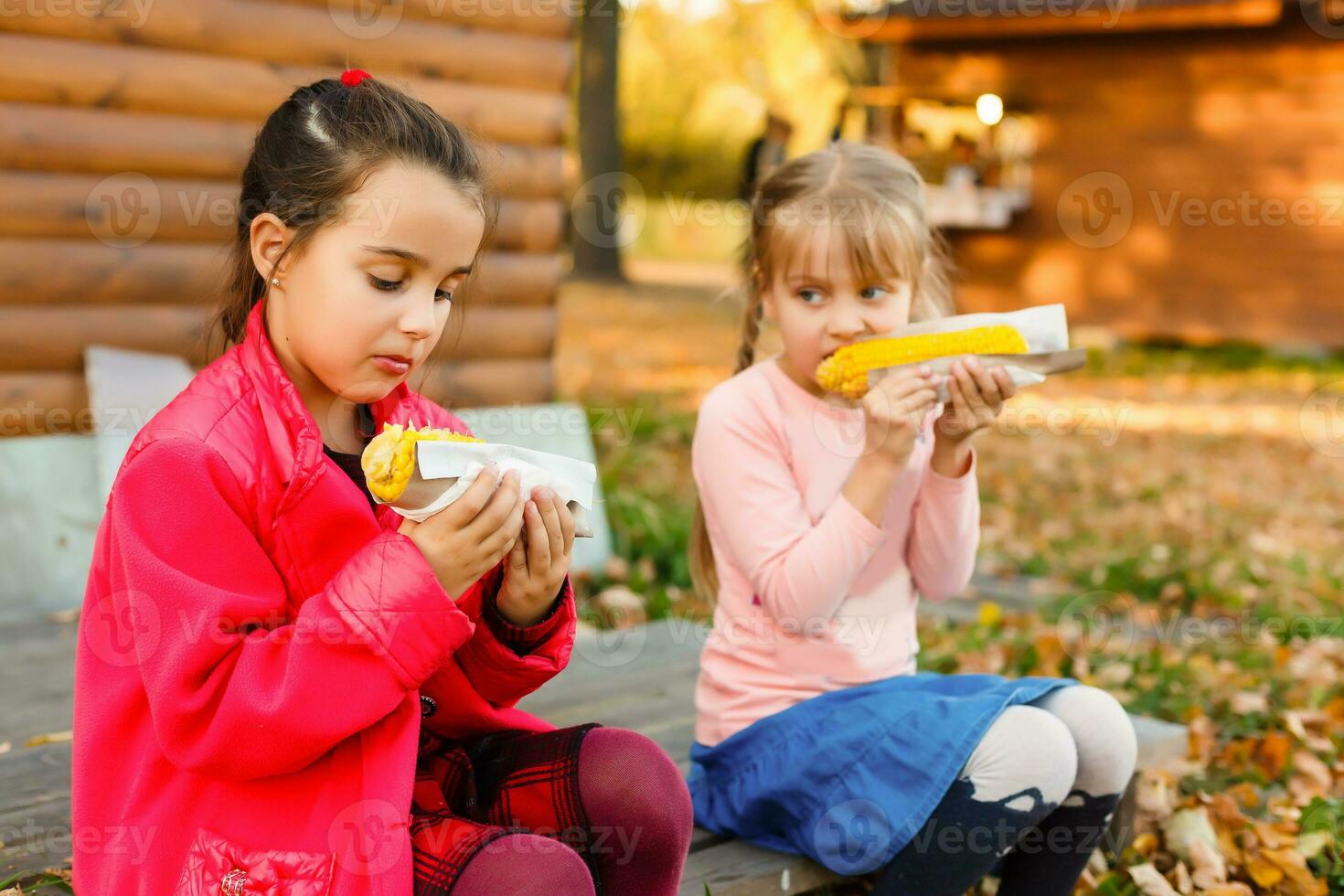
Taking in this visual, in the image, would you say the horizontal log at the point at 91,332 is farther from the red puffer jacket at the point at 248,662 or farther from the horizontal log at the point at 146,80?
the red puffer jacket at the point at 248,662

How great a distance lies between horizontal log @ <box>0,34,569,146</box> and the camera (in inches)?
163

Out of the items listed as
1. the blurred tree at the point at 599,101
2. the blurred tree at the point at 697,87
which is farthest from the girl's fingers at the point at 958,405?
the blurred tree at the point at 697,87

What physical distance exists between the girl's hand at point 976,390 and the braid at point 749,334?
0.49 m

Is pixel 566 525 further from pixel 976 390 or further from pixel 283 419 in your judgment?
pixel 976 390

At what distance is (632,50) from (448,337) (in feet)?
75.2

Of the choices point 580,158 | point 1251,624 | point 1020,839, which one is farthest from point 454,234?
point 580,158

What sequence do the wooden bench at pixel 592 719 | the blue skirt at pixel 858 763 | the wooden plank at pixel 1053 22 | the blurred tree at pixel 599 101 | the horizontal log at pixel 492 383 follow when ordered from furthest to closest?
the blurred tree at pixel 599 101 < the wooden plank at pixel 1053 22 < the horizontal log at pixel 492 383 < the wooden bench at pixel 592 719 < the blue skirt at pixel 858 763

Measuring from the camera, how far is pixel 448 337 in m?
4.77

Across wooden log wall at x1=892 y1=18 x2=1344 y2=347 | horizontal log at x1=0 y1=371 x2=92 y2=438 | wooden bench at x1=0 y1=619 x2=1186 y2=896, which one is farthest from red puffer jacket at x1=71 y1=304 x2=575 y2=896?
wooden log wall at x1=892 y1=18 x2=1344 y2=347

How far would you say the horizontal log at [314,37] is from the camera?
4246 millimetres

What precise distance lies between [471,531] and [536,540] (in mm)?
158

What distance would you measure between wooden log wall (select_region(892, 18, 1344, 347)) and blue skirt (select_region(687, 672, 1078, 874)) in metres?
11.3

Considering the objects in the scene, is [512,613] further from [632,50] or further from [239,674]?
[632,50]

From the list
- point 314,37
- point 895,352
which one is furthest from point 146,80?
point 895,352
